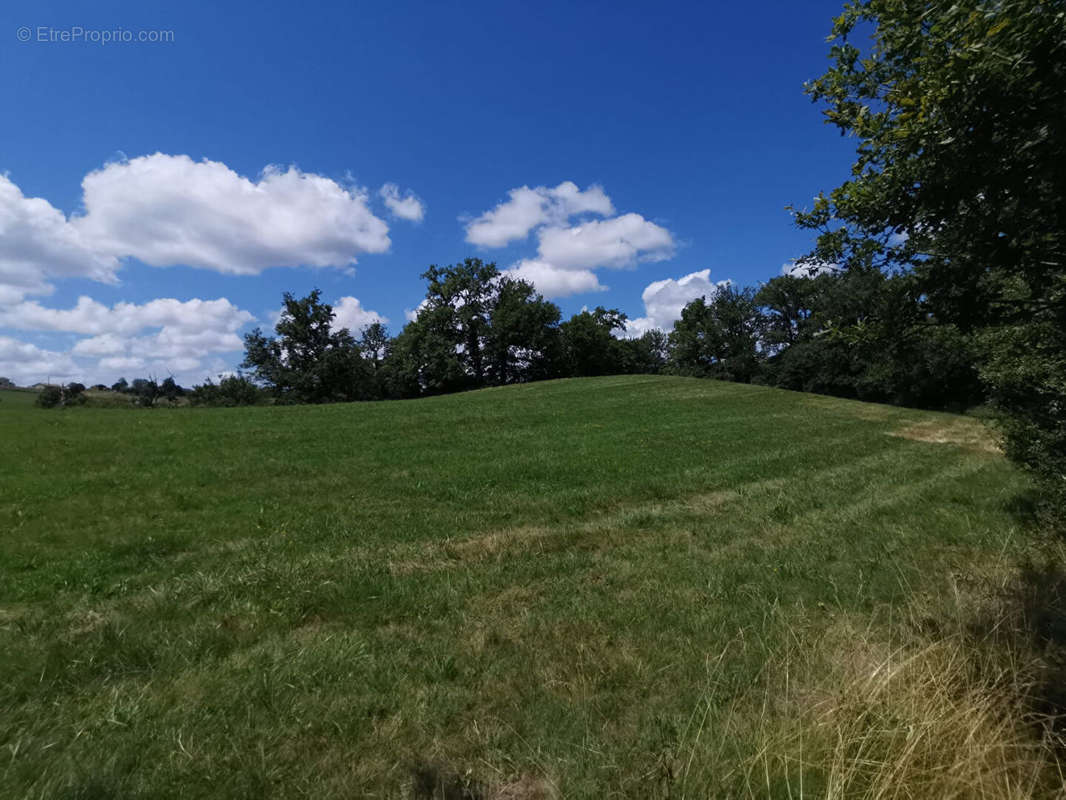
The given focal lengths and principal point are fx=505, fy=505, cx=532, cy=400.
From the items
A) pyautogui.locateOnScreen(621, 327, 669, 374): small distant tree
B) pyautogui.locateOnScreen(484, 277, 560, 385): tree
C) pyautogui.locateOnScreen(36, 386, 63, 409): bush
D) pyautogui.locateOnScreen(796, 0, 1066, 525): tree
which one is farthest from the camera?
pyautogui.locateOnScreen(621, 327, 669, 374): small distant tree

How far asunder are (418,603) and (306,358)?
2554 inches

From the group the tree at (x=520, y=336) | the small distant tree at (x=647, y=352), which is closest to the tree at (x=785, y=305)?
the small distant tree at (x=647, y=352)

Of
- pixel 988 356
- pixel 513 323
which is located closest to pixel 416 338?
pixel 513 323

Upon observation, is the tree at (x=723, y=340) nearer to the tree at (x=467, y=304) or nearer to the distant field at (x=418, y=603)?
the tree at (x=467, y=304)

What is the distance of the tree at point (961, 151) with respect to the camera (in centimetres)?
288

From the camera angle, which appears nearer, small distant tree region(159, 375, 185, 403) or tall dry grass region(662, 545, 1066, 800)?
tall dry grass region(662, 545, 1066, 800)

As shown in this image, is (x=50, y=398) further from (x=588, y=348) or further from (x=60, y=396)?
(x=588, y=348)

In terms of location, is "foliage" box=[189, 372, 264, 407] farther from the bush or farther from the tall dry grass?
the tall dry grass

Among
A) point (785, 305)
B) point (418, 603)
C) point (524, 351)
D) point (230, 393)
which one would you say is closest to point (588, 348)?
point (524, 351)

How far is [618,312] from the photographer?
3610 inches

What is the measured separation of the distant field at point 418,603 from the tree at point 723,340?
218ft

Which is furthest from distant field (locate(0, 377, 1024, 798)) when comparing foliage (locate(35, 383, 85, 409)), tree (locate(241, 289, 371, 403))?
tree (locate(241, 289, 371, 403))

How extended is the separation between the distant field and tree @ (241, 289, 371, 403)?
49.7m

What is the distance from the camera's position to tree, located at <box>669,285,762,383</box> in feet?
256
